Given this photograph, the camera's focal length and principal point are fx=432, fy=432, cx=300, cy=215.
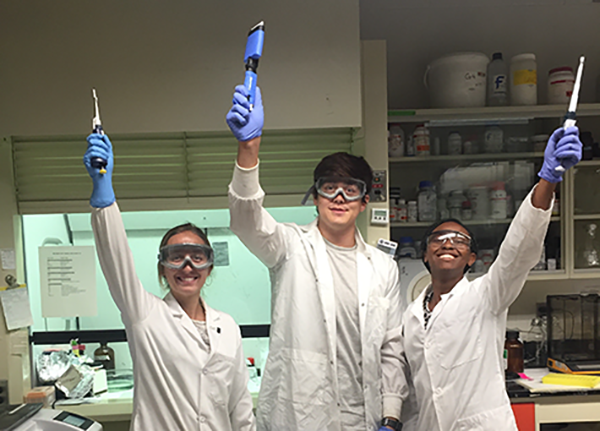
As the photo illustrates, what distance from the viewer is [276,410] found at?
173 centimetres

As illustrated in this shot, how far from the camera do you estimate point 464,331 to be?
1.67 m

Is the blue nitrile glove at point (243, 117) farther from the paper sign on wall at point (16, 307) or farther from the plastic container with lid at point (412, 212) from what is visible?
the paper sign on wall at point (16, 307)

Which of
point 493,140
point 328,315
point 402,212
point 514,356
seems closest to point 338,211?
point 328,315

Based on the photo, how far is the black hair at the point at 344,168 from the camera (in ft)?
6.11

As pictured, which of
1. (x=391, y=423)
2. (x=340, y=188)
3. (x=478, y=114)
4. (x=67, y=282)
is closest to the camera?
(x=391, y=423)

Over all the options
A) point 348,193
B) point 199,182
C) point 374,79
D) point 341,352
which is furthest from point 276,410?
point 374,79

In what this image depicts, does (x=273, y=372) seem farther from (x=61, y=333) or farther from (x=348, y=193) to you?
(x=61, y=333)

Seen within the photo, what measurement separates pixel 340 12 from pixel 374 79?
16.8 inches

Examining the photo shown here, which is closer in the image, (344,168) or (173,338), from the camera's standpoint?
(173,338)

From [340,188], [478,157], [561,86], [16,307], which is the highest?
[561,86]

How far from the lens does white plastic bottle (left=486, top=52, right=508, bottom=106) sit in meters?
2.80

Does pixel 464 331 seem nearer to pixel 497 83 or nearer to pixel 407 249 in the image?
pixel 407 249

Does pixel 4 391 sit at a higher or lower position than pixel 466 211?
lower

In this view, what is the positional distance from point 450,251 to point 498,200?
127 cm
